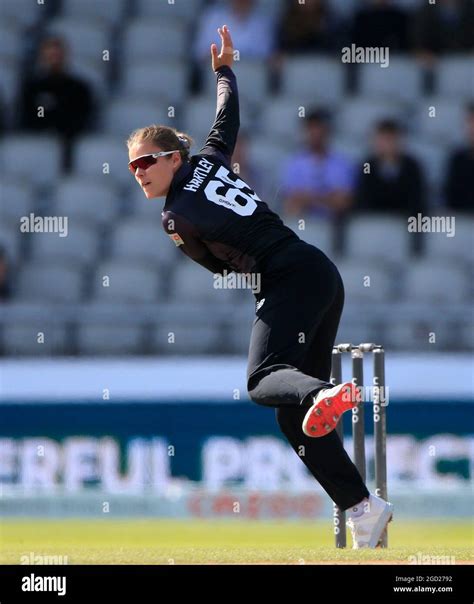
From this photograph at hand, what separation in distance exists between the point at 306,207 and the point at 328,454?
6701 mm

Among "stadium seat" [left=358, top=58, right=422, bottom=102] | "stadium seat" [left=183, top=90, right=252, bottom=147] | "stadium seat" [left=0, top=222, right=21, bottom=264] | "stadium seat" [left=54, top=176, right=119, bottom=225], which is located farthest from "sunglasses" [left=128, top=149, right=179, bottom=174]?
"stadium seat" [left=358, top=58, right=422, bottom=102]

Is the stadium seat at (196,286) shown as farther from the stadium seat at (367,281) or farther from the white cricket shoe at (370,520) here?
the white cricket shoe at (370,520)

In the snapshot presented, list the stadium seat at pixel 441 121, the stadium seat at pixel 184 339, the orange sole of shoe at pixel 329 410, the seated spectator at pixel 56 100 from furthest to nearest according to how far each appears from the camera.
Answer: the seated spectator at pixel 56 100, the stadium seat at pixel 441 121, the stadium seat at pixel 184 339, the orange sole of shoe at pixel 329 410

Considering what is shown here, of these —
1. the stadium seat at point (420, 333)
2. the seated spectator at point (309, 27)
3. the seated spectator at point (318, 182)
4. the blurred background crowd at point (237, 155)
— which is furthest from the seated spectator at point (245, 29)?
the stadium seat at point (420, 333)

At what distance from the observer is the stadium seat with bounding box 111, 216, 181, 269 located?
46.4 feet

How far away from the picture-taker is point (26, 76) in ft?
51.2

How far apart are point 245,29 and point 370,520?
8.79 m

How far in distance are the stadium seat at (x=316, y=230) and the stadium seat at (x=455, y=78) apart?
7.17ft

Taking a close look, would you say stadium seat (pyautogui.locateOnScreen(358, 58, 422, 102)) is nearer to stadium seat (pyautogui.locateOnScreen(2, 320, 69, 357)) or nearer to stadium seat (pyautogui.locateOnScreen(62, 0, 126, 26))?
stadium seat (pyautogui.locateOnScreen(62, 0, 126, 26))

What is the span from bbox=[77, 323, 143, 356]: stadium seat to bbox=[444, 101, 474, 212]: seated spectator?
3053 mm

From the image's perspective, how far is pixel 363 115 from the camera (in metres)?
15.0

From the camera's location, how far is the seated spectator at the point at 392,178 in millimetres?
13859


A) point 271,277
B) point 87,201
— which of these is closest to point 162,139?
point 271,277

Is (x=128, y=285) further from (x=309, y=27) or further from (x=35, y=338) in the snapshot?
(x=309, y=27)
